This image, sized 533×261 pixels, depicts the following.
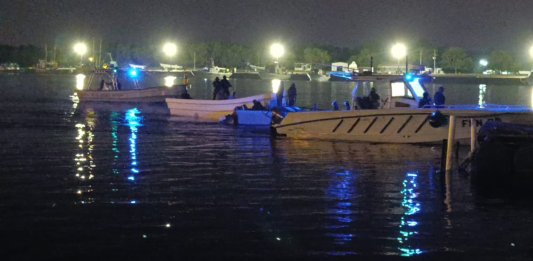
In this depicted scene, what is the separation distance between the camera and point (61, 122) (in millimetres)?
39938

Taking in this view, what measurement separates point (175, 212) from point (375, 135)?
13.8 metres

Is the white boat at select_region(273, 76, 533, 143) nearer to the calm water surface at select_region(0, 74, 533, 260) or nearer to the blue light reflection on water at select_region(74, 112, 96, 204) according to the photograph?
the calm water surface at select_region(0, 74, 533, 260)

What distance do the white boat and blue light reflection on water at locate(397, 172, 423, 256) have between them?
615cm

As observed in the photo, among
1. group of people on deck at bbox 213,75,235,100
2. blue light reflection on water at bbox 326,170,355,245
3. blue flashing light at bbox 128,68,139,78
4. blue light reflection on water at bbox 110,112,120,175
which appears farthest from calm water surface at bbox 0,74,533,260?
blue flashing light at bbox 128,68,139,78

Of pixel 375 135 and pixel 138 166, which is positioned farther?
pixel 375 135

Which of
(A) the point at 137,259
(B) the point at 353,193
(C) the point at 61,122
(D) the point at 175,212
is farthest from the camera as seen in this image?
(C) the point at 61,122

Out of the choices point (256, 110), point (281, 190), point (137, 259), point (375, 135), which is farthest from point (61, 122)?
point (137, 259)

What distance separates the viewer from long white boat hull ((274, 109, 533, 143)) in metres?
27.1

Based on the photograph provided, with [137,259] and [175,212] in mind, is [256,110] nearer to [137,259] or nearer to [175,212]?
[175,212]

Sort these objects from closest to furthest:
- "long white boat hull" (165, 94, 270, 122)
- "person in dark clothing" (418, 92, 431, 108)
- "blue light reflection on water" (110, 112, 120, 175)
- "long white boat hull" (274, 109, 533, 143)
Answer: "blue light reflection on water" (110, 112, 120, 175) < "long white boat hull" (274, 109, 533, 143) < "person in dark clothing" (418, 92, 431, 108) < "long white boat hull" (165, 94, 270, 122)

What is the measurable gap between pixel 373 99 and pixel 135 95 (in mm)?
31663

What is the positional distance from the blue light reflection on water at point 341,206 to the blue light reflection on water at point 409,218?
921 millimetres

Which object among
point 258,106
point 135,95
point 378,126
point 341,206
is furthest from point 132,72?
point 341,206

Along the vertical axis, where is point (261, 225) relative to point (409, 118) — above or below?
below
